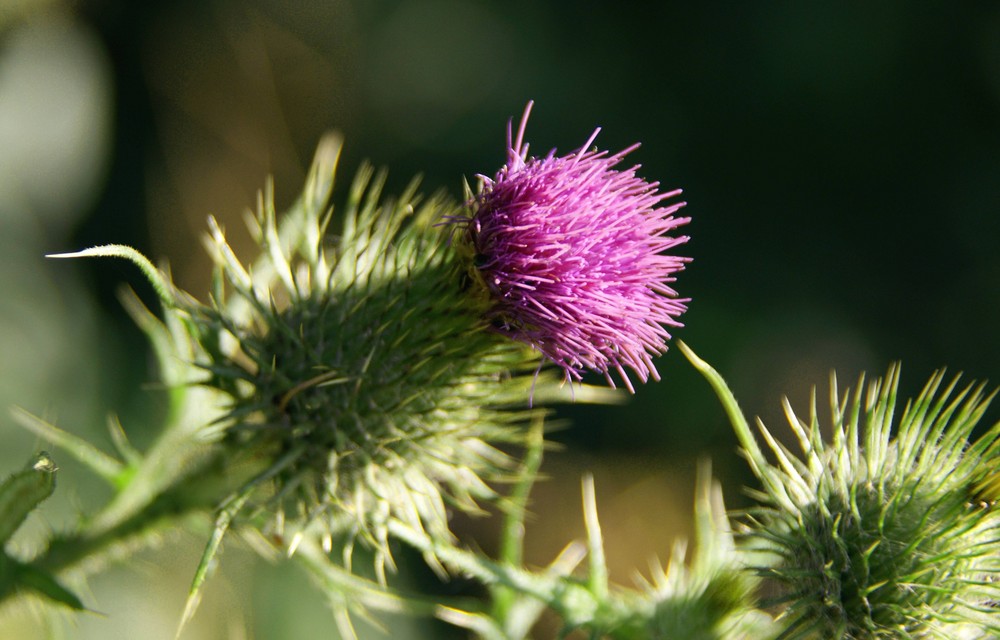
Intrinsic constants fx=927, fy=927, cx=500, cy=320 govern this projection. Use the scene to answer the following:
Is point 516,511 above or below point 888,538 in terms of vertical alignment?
below

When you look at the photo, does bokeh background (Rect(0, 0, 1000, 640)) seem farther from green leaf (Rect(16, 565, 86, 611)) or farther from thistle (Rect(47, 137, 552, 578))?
green leaf (Rect(16, 565, 86, 611))

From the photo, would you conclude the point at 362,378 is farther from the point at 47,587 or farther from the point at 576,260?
the point at 47,587

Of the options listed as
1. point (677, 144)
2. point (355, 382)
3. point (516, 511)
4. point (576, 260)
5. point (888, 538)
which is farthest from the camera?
point (677, 144)

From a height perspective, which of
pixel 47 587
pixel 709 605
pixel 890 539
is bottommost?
pixel 709 605

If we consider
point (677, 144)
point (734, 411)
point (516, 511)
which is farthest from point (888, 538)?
point (677, 144)

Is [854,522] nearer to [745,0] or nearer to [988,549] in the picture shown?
[988,549]
